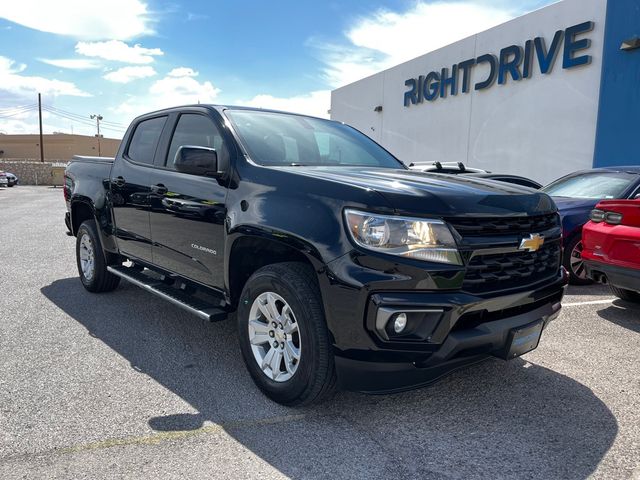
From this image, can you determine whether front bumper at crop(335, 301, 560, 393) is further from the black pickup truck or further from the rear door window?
the rear door window

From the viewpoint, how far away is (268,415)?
9.79ft

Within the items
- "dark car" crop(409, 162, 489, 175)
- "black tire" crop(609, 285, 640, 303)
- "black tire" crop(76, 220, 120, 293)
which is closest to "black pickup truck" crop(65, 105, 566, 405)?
"dark car" crop(409, 162, 489, 175)

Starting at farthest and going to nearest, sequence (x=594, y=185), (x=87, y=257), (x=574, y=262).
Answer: (x=594, y=185), (x=574, y=262), (x=87, y=257)

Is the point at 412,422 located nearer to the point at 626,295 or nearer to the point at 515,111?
the point at 626,295

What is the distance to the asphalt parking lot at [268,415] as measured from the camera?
8.17 ft

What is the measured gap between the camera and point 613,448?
266cm

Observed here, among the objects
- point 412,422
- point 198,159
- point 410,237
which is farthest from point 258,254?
point 412,422

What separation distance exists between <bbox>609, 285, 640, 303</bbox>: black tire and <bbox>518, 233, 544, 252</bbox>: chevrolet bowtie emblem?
10.3 feet

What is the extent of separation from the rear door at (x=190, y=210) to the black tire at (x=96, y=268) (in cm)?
135

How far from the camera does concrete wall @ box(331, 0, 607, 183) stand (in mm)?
12102

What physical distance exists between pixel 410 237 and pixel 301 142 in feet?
5.59

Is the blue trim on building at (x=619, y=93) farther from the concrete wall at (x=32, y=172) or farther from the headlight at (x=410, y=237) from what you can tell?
the concrete wall at (x=32, y=172)

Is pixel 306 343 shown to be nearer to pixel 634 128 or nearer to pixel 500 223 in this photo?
pixel 500 223

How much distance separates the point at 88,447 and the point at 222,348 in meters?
1.55
